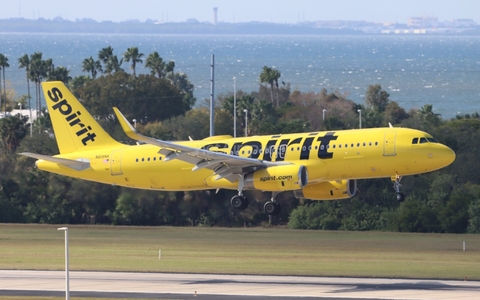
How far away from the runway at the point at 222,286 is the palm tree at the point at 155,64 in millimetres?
107230

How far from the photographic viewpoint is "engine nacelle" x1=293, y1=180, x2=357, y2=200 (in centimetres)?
5831

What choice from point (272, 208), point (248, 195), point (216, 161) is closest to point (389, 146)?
point (272, 208)

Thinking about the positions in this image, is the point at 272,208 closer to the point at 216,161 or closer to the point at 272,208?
the point at 272,208

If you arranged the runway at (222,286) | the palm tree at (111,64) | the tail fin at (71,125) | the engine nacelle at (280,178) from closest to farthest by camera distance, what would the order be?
the runway at (222,286)
the engine nacelle at (280,178)
the tail fin at (71,125)
the palm tree at (111,64)

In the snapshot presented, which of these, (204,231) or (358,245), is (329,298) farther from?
(204,231)

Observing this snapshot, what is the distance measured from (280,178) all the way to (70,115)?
15.6m

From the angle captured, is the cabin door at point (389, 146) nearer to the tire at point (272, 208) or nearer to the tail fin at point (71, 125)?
the tire at point (272, 208)

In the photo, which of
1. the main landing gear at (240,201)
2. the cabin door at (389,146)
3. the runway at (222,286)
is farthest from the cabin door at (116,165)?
the cabin door at (389,146)

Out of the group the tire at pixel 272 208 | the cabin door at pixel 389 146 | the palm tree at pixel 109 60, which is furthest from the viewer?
the palm tree at pixel 109 60

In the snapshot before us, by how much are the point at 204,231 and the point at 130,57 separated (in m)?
80.9

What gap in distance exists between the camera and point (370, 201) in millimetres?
91438

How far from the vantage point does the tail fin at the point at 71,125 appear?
204 ft

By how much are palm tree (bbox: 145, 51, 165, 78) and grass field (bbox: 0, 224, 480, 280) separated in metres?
77.5

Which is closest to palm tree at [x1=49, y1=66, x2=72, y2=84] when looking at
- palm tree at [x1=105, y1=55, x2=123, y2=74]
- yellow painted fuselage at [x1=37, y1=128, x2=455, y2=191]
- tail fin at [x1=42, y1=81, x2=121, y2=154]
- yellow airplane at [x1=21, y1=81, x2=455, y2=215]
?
palm tree at [x1=105, y1=55, x2=123, y2=74]
